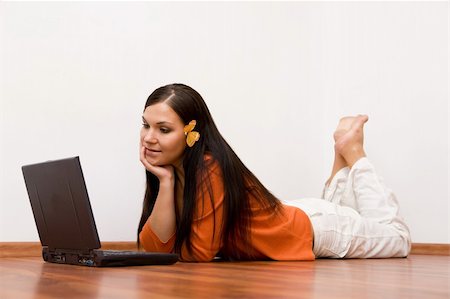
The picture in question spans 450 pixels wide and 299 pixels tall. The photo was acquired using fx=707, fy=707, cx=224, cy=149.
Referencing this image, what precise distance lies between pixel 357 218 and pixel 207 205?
641 millimetres

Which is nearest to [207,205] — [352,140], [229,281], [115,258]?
[115,258]

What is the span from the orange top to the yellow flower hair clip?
9 centimetres

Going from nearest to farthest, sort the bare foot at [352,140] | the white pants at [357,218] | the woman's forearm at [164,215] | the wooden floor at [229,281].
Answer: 1. the wooden floor at [229,281]
2. the woman's forearm at [164,215]
3. the white pants at [357,218]
4. the bare foot at [352,140]

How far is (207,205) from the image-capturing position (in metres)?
1.95

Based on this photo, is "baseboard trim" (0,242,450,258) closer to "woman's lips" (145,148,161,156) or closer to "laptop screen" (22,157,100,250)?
"laptop screen" (22,157,100,250)

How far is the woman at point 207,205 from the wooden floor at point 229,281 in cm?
11

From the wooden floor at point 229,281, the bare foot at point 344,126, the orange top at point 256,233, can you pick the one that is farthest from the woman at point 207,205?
the bare foot at point 344,126

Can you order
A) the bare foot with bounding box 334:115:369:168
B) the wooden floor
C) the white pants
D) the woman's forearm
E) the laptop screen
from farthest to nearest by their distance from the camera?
the bare foot with bounding box 334:115:369:168 → the white pants → the woman's forearm → the laptop screen → the wooden floor

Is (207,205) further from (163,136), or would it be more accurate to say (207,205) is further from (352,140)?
(352,140)

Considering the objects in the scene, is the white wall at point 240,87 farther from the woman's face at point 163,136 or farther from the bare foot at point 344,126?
the woman's face at point 163,136

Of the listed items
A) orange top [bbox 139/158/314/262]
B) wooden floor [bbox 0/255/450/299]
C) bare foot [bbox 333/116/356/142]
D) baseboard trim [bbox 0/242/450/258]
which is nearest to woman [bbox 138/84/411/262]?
orange top [bbox 139/158/314/262]

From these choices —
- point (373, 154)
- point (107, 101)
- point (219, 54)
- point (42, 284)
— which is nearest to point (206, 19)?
point (219, 54)

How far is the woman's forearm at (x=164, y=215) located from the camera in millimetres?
1938

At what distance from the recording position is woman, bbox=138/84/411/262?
1.95 m
